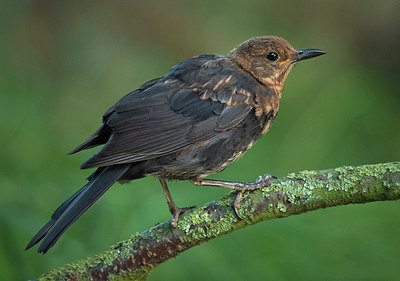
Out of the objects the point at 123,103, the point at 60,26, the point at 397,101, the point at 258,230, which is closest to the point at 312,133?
the point at 397,101

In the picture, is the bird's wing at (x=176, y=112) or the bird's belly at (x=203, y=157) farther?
the bird's belly at (x=203, y=157)

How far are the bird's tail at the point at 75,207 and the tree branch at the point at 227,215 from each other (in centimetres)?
16

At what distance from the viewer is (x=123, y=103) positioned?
2.89m

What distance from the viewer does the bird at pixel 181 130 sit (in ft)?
8.96

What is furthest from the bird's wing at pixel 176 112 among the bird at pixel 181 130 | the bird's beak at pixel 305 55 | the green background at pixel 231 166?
the green background at pixel 231 166

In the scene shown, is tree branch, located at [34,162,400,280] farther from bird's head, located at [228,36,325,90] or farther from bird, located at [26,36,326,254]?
bird's head, located at [228,36,325,90]

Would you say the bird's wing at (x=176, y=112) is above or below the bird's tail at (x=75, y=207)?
above

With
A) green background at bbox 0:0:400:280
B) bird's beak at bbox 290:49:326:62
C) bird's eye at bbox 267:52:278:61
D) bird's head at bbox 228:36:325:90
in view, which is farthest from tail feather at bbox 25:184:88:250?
bird's beak at bbox 290:49:326:62

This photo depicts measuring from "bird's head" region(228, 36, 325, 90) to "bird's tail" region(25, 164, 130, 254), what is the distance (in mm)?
985

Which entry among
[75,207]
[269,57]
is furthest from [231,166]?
[75,207]

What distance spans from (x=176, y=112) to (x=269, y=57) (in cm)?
74

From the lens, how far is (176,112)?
9.64 feet

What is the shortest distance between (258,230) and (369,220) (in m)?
0.75

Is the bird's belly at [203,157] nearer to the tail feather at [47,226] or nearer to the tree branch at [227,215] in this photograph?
the tree branch at [227,215]
